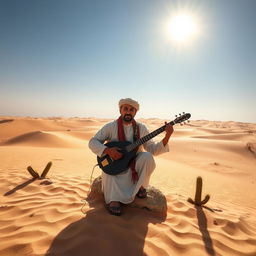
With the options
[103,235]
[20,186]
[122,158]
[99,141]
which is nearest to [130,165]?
[122,158]

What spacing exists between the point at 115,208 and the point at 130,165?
2.46 ft

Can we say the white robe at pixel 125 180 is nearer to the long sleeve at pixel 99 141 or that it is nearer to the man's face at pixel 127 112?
the long sleeve at pixel 99 141

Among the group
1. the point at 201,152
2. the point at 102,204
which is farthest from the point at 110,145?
the point at 201,152

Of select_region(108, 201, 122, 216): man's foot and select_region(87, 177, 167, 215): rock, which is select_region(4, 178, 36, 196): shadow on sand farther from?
select_region(87, 177, 167, 215): rock

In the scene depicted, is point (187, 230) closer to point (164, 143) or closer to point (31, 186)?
point (164, 143)

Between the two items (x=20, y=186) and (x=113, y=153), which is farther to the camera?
(x=20, y=186)

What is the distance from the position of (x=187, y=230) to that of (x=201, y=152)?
1326 cm

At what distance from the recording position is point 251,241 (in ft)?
10.5

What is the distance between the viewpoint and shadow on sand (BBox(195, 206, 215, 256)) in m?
2.79

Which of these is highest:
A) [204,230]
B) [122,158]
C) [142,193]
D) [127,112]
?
[127,112]

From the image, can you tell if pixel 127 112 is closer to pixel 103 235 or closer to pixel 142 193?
pixel 142 193

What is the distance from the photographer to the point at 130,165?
11.7 ft

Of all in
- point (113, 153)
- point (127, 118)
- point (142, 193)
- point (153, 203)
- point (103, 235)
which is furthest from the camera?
point (127, 118)

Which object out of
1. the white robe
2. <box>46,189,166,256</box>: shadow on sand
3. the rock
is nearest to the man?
the white robe
